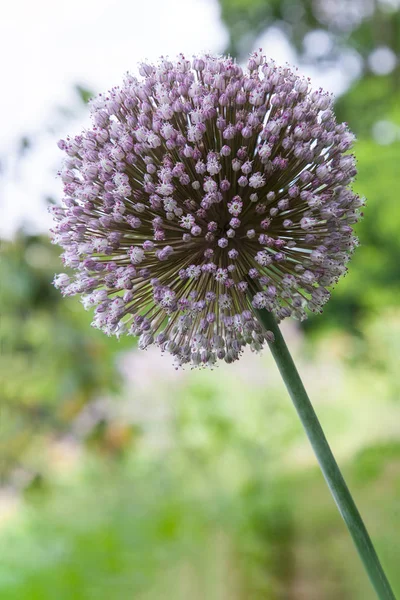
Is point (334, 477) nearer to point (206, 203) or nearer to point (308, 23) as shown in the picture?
point (206, 203)

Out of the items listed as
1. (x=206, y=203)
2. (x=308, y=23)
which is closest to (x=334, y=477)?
(x=206, y=203)

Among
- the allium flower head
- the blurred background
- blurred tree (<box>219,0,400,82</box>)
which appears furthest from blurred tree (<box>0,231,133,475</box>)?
blurred tree (<box>219,0,400,82</box>)

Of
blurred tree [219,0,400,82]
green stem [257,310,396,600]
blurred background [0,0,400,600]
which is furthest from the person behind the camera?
blurred tree [219,0,400,82]

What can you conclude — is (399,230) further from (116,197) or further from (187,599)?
(116,197)

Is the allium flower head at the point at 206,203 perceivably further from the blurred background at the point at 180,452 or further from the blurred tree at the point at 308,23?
the blurred tree at the point at 308,23

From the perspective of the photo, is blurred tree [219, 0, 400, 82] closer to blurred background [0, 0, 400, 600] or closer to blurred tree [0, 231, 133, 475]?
blurred background [0, 0, 400, 600]
